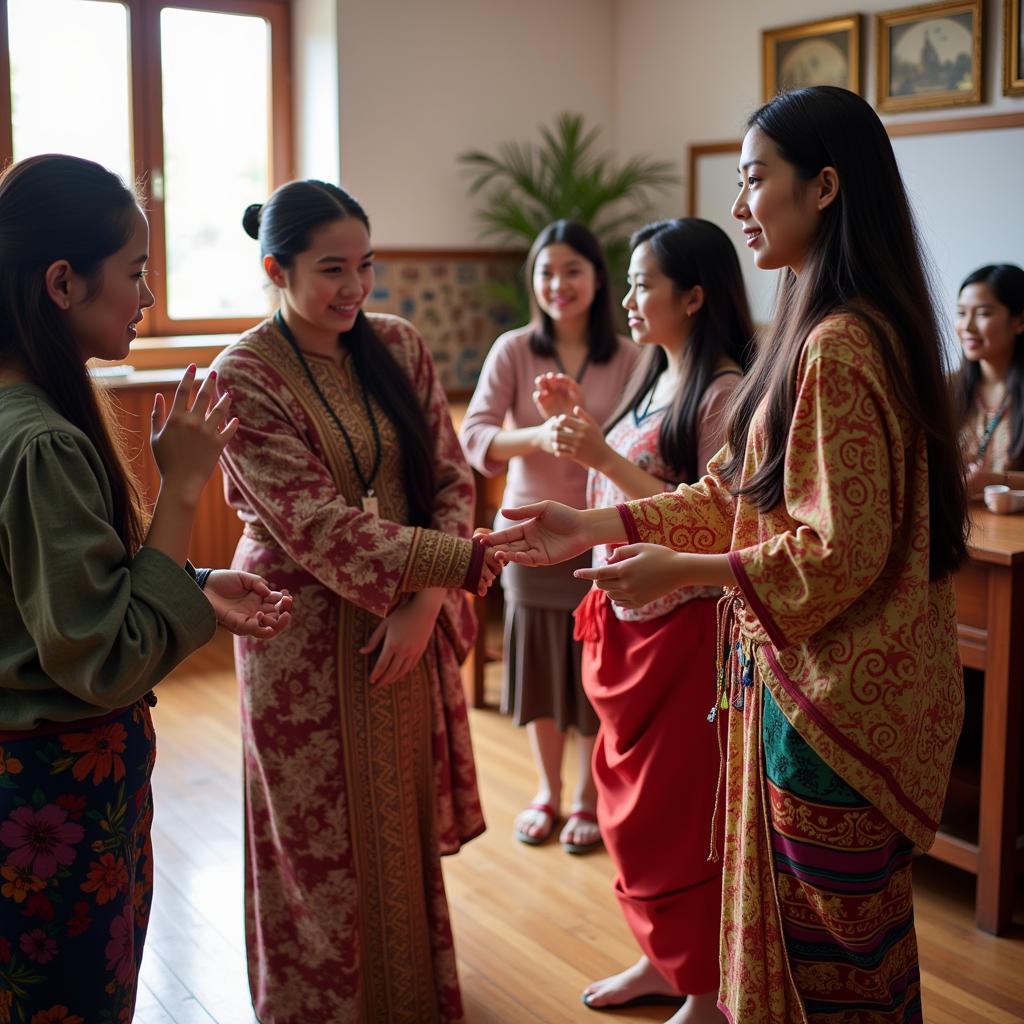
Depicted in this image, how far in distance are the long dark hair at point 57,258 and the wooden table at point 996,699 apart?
193cm

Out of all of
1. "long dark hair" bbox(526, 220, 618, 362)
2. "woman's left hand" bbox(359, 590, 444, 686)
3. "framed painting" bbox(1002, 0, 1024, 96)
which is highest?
"framed painting" bbox(1002, 0, 1024, 96)

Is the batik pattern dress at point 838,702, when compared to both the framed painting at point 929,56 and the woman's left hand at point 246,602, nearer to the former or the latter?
the woman's left hand at point 246,602

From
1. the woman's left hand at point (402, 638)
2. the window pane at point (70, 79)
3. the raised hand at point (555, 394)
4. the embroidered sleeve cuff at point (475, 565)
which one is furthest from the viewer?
the window pane at point (70, 79)

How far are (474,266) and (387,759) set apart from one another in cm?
363

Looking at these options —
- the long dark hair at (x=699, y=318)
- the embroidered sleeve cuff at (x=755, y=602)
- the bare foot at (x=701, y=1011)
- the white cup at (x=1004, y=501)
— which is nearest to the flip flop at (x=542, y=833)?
the bare foot at (x=701, y=1011)

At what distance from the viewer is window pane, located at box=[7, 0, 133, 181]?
185 inches

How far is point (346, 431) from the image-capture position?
229cm

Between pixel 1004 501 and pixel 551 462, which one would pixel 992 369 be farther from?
pixel 551 462

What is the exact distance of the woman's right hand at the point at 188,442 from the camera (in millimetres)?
1611

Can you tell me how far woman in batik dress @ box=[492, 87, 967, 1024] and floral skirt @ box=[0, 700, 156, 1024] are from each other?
2.25ft

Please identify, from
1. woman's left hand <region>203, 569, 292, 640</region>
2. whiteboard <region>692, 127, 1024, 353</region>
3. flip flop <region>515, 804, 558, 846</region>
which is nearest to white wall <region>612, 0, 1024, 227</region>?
whiteboard <region>692, 127, 1024, 353</region>

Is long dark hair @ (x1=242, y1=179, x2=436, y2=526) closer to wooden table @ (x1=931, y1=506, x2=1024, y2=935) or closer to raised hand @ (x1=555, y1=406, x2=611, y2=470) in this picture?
raised hand @ (x1=555, y1=406, x2=611, y2=470)

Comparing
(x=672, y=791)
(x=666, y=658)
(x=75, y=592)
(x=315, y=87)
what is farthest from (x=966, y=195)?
(x=75, y=592)

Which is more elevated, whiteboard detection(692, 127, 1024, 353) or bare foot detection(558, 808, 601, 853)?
whiteboard detection(692, 127, 1024, 353)
